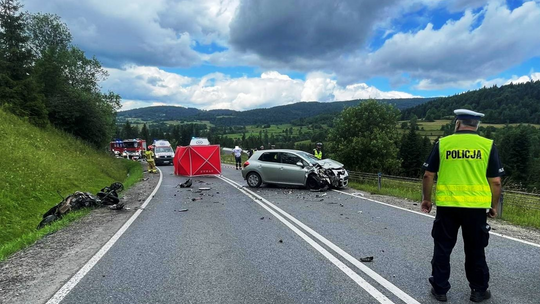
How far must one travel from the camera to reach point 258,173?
559 inches

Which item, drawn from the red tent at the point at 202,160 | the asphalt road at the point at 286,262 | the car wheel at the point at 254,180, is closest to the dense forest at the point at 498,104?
the red tent at the point at 202,160

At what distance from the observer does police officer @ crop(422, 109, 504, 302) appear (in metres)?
3.45

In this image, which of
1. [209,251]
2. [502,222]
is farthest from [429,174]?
[502,222]

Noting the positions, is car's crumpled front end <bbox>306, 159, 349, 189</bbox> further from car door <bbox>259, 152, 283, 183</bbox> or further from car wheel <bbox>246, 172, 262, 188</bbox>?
car wheel <bbox>246, 172, 262, 188</bbox>

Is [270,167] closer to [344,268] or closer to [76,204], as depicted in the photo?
[76,204]

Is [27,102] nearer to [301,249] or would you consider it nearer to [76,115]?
[76,115]

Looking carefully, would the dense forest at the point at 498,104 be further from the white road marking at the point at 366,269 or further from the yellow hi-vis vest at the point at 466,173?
the yellow hi-vis vest at the point at 466,173

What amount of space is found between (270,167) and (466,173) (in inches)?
418

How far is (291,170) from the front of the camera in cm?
1341

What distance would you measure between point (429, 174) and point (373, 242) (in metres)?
2.31

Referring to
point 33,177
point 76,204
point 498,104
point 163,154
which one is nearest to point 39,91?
point 163,154

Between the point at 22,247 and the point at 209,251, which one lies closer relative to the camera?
the point at 209,251

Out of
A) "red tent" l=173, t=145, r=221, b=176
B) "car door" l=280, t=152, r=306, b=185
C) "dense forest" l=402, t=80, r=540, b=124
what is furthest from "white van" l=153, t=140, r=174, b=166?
"dense forest" l=402, t=80, r=540, b=124

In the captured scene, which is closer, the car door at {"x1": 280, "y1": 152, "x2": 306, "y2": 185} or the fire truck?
the car door at {"x1": 280, "y1": 152, "x2": 306, "y2": 185}
